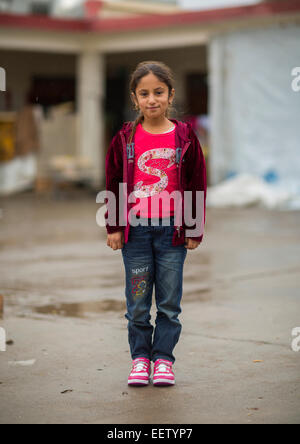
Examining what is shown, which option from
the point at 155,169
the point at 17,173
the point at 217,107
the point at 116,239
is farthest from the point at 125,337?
the point at 17,173

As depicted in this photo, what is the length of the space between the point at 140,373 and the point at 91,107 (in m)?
15.9

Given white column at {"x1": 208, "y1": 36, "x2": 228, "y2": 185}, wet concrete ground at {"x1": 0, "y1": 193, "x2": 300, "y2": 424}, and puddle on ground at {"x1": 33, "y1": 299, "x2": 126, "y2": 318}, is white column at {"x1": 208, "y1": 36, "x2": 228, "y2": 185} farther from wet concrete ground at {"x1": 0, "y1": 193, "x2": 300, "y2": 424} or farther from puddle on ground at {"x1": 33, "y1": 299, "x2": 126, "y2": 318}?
puddle on ground at {"x1": 33, "y1": 299, "x2": 126, "y2": 318}

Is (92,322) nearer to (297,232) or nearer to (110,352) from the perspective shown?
(110,352)

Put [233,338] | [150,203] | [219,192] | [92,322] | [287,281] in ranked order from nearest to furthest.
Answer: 1. [150,203]
2. [233,338]
3. [92,322]
4. [287,281]
5. [219,192]

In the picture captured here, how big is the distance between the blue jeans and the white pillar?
15116 millimetres

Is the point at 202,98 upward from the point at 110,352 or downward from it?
upward

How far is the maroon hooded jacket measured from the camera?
440 centimetres

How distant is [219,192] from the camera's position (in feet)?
52.5

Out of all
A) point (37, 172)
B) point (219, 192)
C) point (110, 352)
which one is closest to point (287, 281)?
point (110, 352)

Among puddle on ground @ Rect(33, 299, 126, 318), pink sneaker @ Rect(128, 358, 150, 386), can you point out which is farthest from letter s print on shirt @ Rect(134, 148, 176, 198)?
puddle on ground @ Rect(33, 299, 126, 318)

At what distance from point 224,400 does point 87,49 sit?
1622 centimetres

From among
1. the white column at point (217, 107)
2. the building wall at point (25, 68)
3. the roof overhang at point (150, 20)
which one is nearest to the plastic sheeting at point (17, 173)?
the roof overhang at point (150, 20)

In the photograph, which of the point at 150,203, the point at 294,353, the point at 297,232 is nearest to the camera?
the point at 150,203

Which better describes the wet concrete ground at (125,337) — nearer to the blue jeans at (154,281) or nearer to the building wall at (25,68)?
the blue jeans at (154,281)
